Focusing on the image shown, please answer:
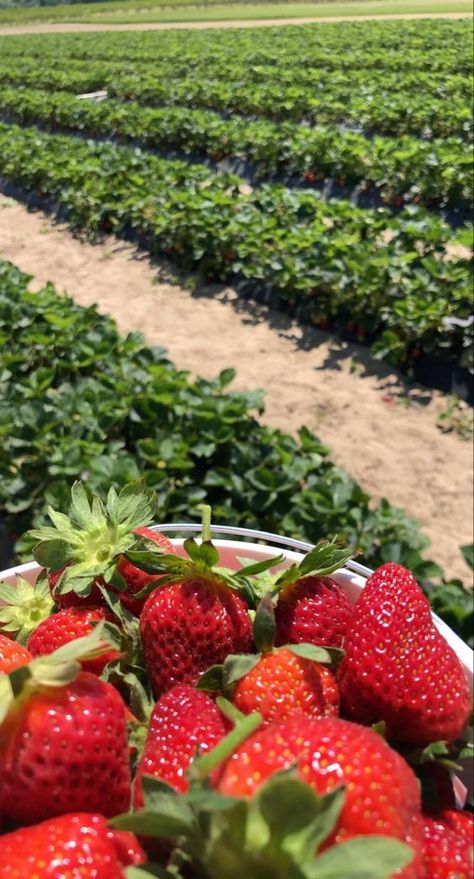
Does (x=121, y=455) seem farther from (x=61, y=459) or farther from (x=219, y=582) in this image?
(x=219, y=582)

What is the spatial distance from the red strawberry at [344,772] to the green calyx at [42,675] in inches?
9.5

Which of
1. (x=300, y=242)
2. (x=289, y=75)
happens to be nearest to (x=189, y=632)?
(x=300, y=242)

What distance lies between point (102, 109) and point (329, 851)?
15.9 meters

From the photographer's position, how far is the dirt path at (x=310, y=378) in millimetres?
4758

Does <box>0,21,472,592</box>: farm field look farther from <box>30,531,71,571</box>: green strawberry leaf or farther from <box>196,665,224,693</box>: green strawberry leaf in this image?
<box>196,665,224,693</box>: green strawberry leaf

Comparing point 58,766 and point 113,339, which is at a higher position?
point 58,766

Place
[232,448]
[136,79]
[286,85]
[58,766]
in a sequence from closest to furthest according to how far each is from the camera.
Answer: [58,766]
[232,448]
[286,85]
[136,79]

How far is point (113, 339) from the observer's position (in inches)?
182

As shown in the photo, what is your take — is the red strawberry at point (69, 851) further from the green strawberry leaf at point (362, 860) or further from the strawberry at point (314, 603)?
the strawberry at point (314, 603)

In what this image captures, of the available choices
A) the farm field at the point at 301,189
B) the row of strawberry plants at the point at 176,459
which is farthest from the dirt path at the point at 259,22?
the row of strawberry plants at the point at 176,459

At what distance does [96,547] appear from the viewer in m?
1.31

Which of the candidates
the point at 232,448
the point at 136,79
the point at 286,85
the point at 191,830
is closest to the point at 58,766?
the point at 191,830

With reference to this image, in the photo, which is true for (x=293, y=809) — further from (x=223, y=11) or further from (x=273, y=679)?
(x=223, y=11)

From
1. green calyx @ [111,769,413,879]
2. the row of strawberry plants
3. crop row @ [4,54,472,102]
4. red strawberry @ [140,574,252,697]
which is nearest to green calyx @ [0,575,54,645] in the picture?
red strawberry @ [140,574,252,697]
